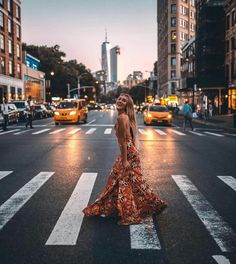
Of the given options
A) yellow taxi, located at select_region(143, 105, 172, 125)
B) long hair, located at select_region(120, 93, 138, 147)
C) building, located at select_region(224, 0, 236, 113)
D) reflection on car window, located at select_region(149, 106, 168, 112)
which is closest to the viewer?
long hair, located at select_region(120, 93, 138, 147)

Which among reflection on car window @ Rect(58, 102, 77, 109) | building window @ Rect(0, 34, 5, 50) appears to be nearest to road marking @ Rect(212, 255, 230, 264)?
reflection on car window @ Rect(58, 102, 77, 109)

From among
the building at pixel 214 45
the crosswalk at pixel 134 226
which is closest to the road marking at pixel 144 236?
the crosswalk at pixel 134 226

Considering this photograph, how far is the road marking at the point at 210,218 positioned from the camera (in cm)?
471

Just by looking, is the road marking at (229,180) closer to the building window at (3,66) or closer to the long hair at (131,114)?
the long hair at (131,114)

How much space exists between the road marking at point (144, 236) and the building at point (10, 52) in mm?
51809

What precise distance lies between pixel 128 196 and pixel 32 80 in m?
73.1

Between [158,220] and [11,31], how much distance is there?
6000 cm

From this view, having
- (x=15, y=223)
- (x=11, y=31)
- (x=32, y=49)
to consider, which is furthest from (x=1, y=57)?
(x=15, y=223)

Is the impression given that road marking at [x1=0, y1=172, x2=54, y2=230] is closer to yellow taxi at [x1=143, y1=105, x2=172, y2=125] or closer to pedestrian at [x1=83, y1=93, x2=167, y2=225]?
pedestrian at [x1=83, y1=93, x2=167, y2=225]

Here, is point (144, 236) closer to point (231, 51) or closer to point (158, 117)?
point (158, 117)

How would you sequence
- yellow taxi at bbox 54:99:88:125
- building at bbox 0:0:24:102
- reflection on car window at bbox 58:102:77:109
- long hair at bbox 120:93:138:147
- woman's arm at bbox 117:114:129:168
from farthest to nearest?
building at bbox 0:0:24:102 → reflection on car window at bbox 58:102:77:109 → yellow taxi at bbox 54:99:88:125 → long hair at bbox 120:93:138:147 → woman's arm at bbox 117:114:129:168

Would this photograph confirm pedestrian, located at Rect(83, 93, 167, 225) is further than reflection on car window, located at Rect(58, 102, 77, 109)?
No

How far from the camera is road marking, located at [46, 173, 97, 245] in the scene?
15.5ft

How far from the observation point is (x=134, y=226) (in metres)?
5.23
